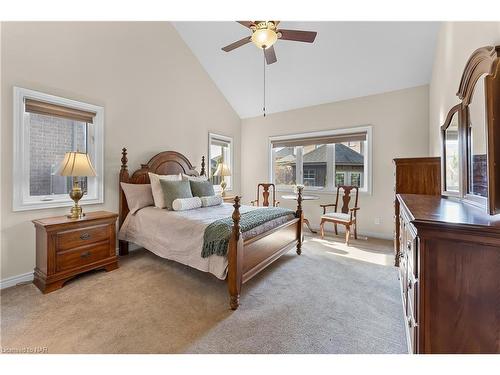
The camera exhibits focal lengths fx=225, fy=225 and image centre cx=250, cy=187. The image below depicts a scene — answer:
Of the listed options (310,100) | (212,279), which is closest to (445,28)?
(310,100)

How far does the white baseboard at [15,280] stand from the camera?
2284 mm

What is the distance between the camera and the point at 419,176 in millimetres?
2441

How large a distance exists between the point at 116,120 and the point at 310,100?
3514mm

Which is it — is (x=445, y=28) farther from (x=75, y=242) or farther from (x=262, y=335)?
(x=75, y=242)

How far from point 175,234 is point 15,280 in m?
1.70

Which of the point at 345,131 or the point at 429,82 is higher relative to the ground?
the point at 429,82

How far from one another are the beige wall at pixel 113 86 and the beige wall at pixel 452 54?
3.78 m

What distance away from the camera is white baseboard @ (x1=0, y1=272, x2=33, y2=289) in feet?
7.49

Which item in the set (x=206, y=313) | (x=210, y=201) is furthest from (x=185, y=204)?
(x=206, y=313)

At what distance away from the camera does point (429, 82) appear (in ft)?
11.7

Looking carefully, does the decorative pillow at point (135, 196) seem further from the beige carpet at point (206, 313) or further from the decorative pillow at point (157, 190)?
the beige carpet at point (206, 313)

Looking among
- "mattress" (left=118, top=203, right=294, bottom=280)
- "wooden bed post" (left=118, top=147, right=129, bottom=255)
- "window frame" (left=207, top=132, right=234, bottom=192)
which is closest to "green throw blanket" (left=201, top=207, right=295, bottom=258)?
"mattress" (left=118, top=203, right=294, bottom=280)

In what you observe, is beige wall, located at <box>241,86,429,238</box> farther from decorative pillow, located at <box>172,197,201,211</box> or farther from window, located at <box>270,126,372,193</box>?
decorative pillow, located at <box>172,197,201,211</box>

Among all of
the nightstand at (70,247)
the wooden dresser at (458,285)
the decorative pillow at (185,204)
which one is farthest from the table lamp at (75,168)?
the wooden dresser at (458,285)
